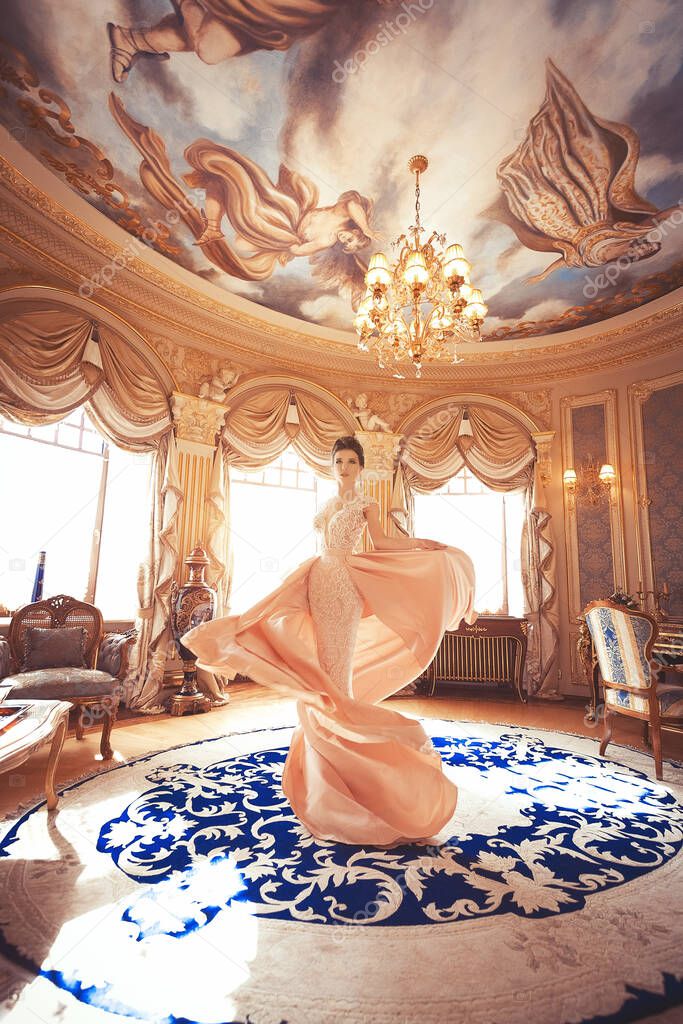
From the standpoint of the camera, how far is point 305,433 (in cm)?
703

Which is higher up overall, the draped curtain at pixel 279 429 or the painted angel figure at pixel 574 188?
the painted angel figure at pixel 574 188

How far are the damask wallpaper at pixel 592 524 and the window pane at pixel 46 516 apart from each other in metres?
6.04

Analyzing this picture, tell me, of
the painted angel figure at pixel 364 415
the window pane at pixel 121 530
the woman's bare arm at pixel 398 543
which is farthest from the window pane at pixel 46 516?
the woman's bare arm at pixel 398 543

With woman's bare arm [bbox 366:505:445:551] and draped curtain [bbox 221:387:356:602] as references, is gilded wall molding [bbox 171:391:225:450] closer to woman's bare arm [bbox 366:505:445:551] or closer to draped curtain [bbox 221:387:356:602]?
draped curtain [bbox 221:387:356:602]

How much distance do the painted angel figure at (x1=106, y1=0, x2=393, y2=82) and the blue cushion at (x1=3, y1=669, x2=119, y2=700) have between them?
4.42 meters

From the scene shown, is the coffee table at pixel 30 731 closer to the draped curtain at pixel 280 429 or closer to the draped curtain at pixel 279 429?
the draped curtain at pixel 280 429

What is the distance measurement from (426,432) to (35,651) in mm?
5452

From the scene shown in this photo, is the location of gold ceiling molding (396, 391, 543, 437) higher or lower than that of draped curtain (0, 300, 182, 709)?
higher

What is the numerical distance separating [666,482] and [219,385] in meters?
5.57

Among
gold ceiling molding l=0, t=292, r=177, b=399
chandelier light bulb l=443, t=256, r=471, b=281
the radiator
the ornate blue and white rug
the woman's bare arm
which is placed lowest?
the ornate blue and white rug

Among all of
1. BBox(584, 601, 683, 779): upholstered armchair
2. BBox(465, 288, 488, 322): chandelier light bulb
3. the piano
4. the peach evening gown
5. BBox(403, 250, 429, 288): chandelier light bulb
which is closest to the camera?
the peach evening gown

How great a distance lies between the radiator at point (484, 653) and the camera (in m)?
6.79

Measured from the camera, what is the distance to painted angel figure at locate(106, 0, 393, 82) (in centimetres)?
337

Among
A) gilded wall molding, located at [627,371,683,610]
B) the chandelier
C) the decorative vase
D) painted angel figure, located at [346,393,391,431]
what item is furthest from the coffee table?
gilded wall molding, located at [627,371,683,610]
